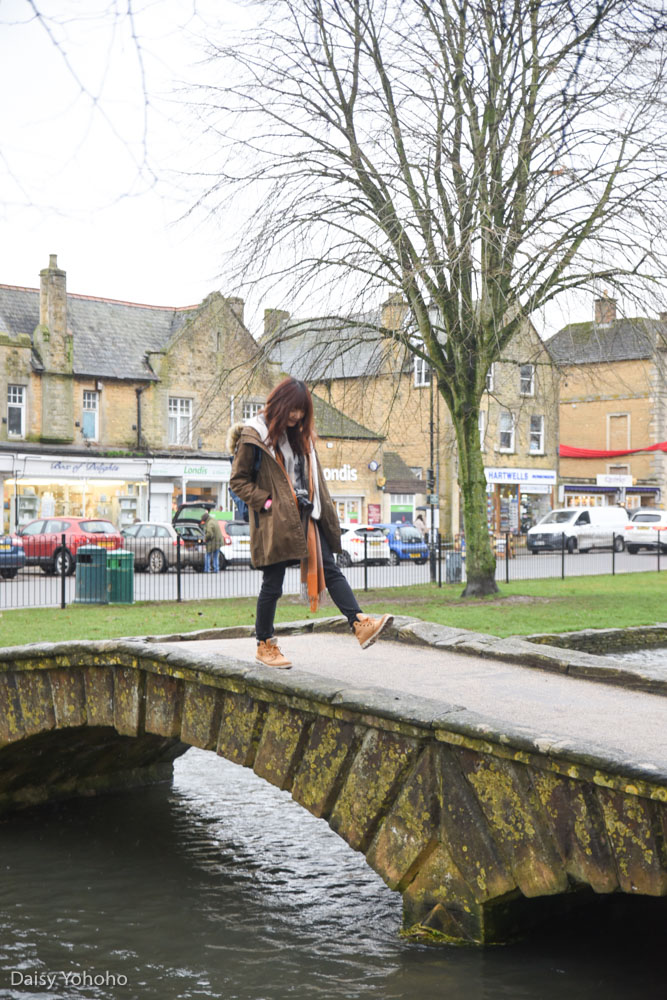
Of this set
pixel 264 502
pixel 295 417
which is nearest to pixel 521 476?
pixel 295 417

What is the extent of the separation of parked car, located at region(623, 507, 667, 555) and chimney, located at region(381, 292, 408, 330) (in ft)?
89.2

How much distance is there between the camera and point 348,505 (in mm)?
46000

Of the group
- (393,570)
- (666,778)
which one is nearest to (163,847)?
(666,778)

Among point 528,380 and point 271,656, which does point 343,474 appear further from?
point 271,656

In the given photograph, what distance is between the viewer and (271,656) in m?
7.11

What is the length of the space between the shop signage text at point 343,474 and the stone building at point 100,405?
4764mm

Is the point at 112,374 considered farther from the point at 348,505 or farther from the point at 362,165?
the point at 362,165

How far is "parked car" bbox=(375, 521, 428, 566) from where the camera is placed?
3672cm

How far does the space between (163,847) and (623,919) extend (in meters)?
3.81

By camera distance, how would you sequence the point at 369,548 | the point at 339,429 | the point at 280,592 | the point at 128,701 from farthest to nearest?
the point at 339,429
the point at 369,548
the point at 128,701
the point at 280,592

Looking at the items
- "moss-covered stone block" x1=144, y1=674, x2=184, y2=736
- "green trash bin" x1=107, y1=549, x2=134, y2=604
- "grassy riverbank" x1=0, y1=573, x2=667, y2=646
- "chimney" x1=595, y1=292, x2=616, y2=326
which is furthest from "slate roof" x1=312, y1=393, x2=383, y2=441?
"moss-covered stone block" x1=144, y1=674, x2=184, y2=736

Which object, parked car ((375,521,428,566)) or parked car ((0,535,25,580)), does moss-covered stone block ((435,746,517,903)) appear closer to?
parked car ((0,535,25,580))

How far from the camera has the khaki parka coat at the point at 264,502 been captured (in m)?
6.82

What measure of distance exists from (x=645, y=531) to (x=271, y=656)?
3862cm
